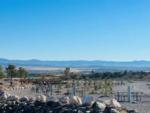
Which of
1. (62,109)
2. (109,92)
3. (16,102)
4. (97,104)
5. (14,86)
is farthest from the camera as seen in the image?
(14,86)

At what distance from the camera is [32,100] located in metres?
26.4

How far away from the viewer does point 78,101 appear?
23.6m

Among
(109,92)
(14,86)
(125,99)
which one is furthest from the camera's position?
(14,86)

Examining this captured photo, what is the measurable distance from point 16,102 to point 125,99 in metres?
7.02

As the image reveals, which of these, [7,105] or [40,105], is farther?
[7,105]

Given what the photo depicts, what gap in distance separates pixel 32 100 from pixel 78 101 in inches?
141

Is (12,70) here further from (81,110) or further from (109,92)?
(81,110)

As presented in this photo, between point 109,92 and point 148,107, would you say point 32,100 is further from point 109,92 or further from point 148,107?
point 109,92

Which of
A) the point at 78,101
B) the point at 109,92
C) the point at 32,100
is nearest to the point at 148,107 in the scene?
the point at 78,101

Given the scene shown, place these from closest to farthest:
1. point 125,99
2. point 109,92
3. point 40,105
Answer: point 40,105, point 125,99, point 109,92

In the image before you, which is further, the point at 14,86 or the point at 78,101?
the point at 14,86

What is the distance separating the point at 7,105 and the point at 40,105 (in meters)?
2.87

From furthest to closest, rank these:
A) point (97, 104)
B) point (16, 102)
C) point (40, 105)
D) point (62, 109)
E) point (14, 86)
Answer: point (14, 86) → point (16, 102) → point (40, 105) → point (62, 109) → point (97, 104)

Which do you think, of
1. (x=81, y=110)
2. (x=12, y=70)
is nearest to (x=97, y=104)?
(x=81, y=110)
